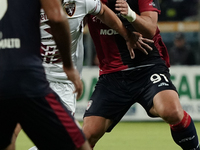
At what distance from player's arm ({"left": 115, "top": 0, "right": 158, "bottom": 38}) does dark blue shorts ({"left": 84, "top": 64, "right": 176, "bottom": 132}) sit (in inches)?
15.6

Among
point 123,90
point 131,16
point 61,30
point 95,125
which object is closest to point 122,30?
point 131,16

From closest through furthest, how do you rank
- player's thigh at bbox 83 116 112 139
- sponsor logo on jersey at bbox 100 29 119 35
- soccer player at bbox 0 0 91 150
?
1. soccer player at bbox 0 0 91 150
2. player's thigh at bbox 83 116 112 139
3. sponsor logo on jersey at bbox 100 29 119 35

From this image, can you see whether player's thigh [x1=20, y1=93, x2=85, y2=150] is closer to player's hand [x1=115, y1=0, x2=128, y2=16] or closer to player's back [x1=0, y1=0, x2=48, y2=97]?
player's back [x1=0, y1=0, x2=48, y2=97]

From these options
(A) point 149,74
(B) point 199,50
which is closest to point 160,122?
(B) point 199,50

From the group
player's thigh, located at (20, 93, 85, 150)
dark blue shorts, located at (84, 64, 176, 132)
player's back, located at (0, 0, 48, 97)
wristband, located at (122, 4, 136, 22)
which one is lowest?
dark blue shorts, located at (84, 64, 176, 132)

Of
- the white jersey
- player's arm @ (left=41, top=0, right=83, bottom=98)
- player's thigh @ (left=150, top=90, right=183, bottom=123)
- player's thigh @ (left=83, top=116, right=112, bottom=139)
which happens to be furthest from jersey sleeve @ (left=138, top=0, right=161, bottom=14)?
player's arm @ (left=41, top=0, right=83, bottom=98)

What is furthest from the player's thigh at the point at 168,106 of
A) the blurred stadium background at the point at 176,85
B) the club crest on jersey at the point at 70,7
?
the blurred stadium background at the point at 176,85

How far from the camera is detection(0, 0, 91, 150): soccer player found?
2.75m

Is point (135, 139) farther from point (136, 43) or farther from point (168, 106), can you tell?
point (168, 106)

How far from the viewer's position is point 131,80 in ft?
15.9

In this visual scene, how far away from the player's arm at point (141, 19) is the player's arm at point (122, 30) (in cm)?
8

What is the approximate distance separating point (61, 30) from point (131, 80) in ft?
6.96

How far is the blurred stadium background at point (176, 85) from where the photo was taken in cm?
694

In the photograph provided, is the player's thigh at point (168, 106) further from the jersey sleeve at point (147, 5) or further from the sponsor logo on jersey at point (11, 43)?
the sponsor logo on jersey at point (11, 43)
